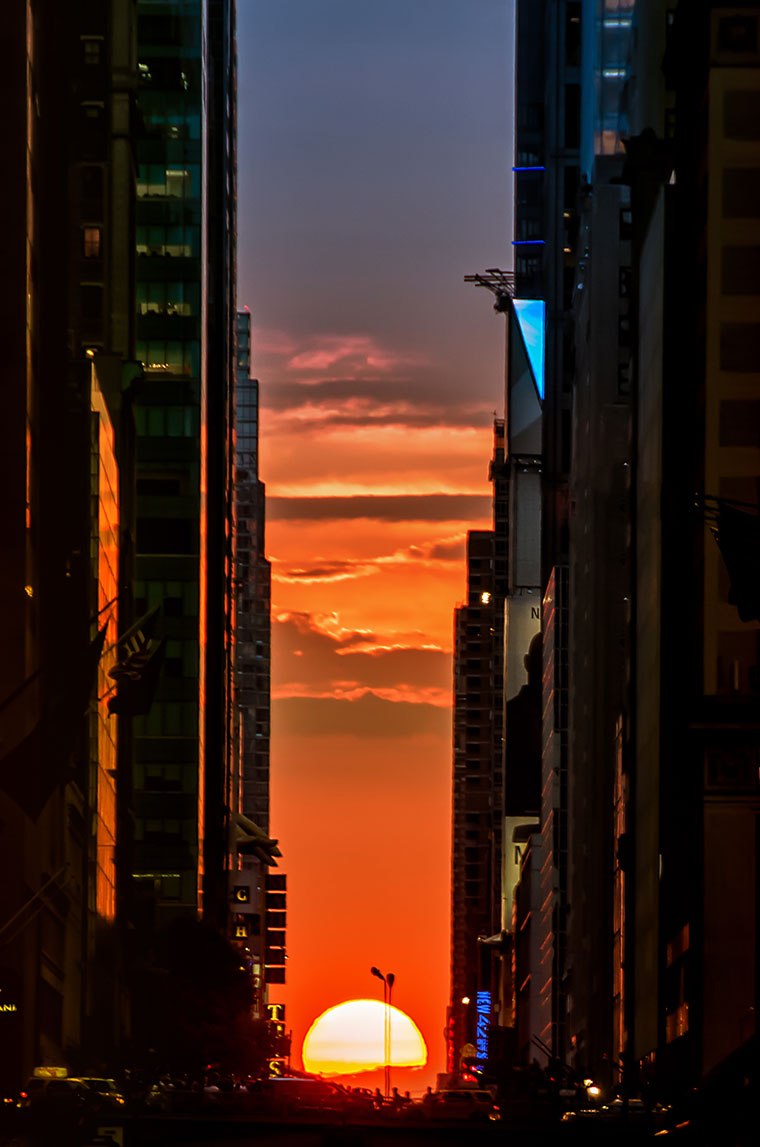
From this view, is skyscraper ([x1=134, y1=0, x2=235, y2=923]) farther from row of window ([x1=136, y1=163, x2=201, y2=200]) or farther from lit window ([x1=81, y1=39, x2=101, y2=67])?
A: lit window ([x1=81, y1=39, x2=101, y2=67])

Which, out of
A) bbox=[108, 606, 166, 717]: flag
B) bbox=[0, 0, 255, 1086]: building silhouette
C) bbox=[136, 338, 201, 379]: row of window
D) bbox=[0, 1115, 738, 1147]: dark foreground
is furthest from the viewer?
bbox=[136, 338, 201, 379]: row of window

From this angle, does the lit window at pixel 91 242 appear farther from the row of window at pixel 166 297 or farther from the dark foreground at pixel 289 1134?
the dark foreground at pixel 289 1134

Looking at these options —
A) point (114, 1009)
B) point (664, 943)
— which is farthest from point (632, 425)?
point (114, 1009)

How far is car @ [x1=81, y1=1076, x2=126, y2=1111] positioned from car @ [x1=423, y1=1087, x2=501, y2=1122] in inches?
559

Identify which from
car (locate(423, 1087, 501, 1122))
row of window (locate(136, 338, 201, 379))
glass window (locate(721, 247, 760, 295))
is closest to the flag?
row of window (locate(136, 338, 201, 379))

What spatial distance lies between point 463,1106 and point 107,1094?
26.6 m

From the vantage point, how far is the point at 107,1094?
59688 millimetres

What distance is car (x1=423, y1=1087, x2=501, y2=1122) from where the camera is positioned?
79500mm

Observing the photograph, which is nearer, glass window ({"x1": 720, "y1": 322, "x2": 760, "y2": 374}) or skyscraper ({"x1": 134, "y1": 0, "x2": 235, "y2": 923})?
glass window ({"x1": 720, "y1": 322, "x2": 760, "y2": 374})

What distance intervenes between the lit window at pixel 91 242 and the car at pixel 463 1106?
2756 inches

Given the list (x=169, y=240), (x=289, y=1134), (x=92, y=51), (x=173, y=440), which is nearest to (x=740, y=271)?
(x=289, y=1134)

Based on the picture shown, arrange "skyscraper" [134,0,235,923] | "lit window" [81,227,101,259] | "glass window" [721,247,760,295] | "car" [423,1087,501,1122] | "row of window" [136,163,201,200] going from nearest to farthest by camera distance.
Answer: "car" [423,1087,501,1122], "glass window" [721,247,760,295], "lit window" [81,227,101,259], "skyscraper" [134,0,235,923], "row of window" [136,163,201,200]

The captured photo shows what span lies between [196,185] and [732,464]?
101 meters

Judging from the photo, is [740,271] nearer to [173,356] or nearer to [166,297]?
[173,356]
